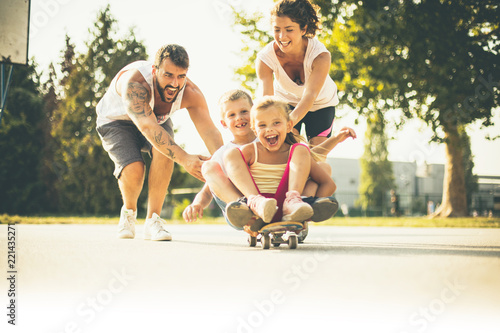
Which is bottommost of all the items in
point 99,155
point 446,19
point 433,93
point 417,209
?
point 417,209

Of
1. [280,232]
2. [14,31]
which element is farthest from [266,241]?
[14,31]

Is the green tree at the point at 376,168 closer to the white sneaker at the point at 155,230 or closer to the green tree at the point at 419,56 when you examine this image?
the green tree at the point at 419,56

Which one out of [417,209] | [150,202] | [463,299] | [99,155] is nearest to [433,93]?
[150,202]

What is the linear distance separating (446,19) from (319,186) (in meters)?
9.70

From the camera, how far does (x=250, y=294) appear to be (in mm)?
1684

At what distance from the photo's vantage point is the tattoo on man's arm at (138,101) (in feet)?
11.4

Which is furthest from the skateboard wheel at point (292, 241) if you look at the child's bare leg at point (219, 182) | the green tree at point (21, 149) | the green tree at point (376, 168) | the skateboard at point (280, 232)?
the green tree at point (376, 168)

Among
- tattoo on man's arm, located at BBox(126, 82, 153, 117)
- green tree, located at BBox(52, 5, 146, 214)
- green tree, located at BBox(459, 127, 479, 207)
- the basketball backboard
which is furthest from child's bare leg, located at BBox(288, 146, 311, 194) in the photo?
green tree, located at BBox(52, 5, 146, 214)

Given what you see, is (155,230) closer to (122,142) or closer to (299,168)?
(122,142)

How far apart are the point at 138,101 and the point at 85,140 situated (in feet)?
67.2

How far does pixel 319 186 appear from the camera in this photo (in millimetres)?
3207

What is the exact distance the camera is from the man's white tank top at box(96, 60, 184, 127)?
11.9ft

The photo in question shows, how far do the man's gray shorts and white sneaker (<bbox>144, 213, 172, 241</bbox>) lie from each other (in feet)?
1.54

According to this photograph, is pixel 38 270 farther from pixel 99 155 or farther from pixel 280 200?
pixel 99 155
